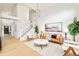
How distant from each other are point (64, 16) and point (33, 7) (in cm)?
53

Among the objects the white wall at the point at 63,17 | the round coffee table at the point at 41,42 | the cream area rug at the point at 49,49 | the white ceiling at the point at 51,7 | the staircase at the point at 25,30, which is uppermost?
the white ceiling at the point at 51,7

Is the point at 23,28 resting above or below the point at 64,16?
below

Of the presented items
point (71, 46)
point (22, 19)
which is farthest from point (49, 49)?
point (22, 19)

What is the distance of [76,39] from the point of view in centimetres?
210

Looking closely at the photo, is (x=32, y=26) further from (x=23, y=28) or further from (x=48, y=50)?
(x=48, y=50)

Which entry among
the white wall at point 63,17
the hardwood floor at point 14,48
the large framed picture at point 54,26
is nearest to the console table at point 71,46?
the white wall at point 63,17

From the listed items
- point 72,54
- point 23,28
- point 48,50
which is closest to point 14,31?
point 23,28

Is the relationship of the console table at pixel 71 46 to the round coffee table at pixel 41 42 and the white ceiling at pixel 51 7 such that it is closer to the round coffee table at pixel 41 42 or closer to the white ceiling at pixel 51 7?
the round coffee table at pixel 41 42

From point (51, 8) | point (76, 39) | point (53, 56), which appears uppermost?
point (51, 8)

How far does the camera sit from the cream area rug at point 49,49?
211 cm

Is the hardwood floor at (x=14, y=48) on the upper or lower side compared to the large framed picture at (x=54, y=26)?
lower

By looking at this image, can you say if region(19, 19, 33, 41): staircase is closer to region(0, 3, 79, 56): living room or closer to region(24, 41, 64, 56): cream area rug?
region(0, 3, 79, 56): living room

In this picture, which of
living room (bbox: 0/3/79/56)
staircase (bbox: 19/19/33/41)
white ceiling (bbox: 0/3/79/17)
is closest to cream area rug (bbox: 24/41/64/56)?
living room (bbox: 0/3/79/56)

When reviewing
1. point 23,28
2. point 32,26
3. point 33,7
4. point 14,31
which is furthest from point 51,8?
point 14,31
